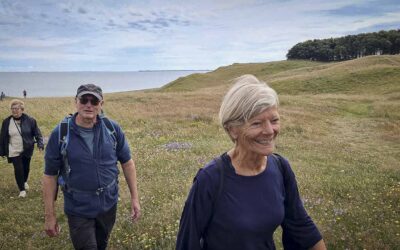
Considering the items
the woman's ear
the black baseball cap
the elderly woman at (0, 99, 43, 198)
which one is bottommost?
the elderly woman at (0, 99, 43, 198)

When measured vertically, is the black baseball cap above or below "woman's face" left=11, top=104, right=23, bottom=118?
above

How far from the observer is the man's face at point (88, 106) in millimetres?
5453

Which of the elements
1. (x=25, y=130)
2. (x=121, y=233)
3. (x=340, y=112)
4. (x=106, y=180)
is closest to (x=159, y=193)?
(x=121, y=233)

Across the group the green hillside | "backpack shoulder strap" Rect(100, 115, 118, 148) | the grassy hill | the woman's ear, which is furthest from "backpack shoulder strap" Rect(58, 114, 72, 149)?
the green hillside

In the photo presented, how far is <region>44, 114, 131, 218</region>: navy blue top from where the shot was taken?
17.7 ft

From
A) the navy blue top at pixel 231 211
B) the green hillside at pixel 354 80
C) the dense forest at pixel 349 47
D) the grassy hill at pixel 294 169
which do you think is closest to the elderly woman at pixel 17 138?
the grassy hill at pixel 294 169

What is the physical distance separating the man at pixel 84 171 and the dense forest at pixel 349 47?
412 ft

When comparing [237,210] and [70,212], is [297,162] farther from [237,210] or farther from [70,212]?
[237,210]

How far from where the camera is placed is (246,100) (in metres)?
2.96

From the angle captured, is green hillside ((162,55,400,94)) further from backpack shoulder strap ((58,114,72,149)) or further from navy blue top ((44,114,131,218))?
backpack shoulder strap ((58,114,72,149))

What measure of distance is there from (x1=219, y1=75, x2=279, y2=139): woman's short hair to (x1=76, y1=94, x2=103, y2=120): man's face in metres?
3.00

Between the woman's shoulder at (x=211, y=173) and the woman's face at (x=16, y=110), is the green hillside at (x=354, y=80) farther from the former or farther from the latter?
the woman's shoulder at (x=211, y=173)

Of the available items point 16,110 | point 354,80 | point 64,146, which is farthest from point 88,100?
point 354,80

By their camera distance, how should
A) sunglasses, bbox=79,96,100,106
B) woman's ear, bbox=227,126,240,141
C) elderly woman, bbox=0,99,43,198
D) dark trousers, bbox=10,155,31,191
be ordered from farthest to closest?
1. dark trousers, bbox=10,155,31,191
2. elderly woman, bbox=0,99,43,198
3. sunglasses, bbox=79,96,100,106
4. woman's ear, bbox=227,126,240,141
